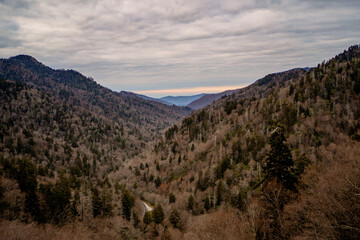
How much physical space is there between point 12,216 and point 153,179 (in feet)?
320

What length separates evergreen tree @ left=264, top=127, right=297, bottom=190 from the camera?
21.8 m

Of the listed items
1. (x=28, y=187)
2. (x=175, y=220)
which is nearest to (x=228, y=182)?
(x=175, y=220)

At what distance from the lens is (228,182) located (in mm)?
93688

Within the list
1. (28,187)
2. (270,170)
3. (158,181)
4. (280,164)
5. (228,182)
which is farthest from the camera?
(158,181)

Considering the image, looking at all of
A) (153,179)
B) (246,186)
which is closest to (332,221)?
(246,186)

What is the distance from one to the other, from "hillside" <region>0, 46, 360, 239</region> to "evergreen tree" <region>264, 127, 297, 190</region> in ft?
0.34

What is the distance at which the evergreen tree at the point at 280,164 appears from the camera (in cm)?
2178

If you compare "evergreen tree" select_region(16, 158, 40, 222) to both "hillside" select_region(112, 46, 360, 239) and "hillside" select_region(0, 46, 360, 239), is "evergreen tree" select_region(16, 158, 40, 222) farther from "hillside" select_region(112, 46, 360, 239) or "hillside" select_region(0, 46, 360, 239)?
"hillside" select_region(112, 46, 360, 239)

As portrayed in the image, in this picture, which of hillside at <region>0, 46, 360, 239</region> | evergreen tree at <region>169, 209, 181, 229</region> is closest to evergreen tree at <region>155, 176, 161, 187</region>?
hillside at <region>0, 46, 360, 239</region>

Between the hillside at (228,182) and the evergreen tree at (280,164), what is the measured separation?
105 mm

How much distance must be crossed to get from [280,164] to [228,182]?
76574mm

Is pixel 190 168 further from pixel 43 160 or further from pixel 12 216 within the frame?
pixel 43 160

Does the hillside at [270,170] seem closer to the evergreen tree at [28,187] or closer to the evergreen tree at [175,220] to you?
the evergreen tree at [175,220]

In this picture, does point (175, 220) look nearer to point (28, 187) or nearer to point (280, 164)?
point (28, 187)
